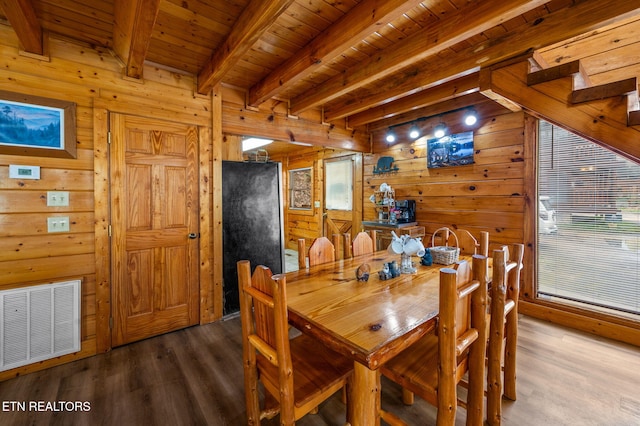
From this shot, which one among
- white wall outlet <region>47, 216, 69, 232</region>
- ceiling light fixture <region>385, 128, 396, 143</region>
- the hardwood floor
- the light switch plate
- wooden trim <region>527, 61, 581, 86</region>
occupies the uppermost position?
ceiling light fixture <region>385, 128, 396, 143</region>

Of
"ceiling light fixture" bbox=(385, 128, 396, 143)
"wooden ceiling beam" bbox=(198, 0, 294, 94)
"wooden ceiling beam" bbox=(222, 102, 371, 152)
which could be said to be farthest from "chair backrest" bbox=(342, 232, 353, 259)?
"ceiling light fixture" bbox=(385, 128, 396, 143)

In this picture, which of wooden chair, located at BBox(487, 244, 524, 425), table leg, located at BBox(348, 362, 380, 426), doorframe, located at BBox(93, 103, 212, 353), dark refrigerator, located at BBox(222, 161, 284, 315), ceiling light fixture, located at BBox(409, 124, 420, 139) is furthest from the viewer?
ceiling light fixture, located at BBox(409, 124, 420, 139)

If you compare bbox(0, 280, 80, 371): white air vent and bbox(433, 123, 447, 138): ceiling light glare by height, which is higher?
bbox(433, 123, 447, 138): ceiling light glare

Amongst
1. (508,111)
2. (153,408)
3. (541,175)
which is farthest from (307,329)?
(508,111)

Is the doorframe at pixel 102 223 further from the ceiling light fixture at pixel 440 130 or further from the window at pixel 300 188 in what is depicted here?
the window at pixel 300 188

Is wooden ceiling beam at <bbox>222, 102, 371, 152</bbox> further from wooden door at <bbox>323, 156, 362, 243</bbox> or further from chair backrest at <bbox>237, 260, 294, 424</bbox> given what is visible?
chair backrest at <bbox>237, 260, 294, 424</bbox>

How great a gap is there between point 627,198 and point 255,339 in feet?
11.4

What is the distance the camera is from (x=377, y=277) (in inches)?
73.7

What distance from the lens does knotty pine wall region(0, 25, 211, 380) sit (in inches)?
82.3

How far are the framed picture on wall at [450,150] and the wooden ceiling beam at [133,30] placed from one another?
340 centimetres

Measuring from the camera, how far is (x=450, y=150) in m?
3.68

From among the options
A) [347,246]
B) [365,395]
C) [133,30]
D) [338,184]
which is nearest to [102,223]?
[133,30]

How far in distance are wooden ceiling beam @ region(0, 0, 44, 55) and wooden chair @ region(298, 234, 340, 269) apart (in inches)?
92.2

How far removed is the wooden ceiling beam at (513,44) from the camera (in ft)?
5.80
